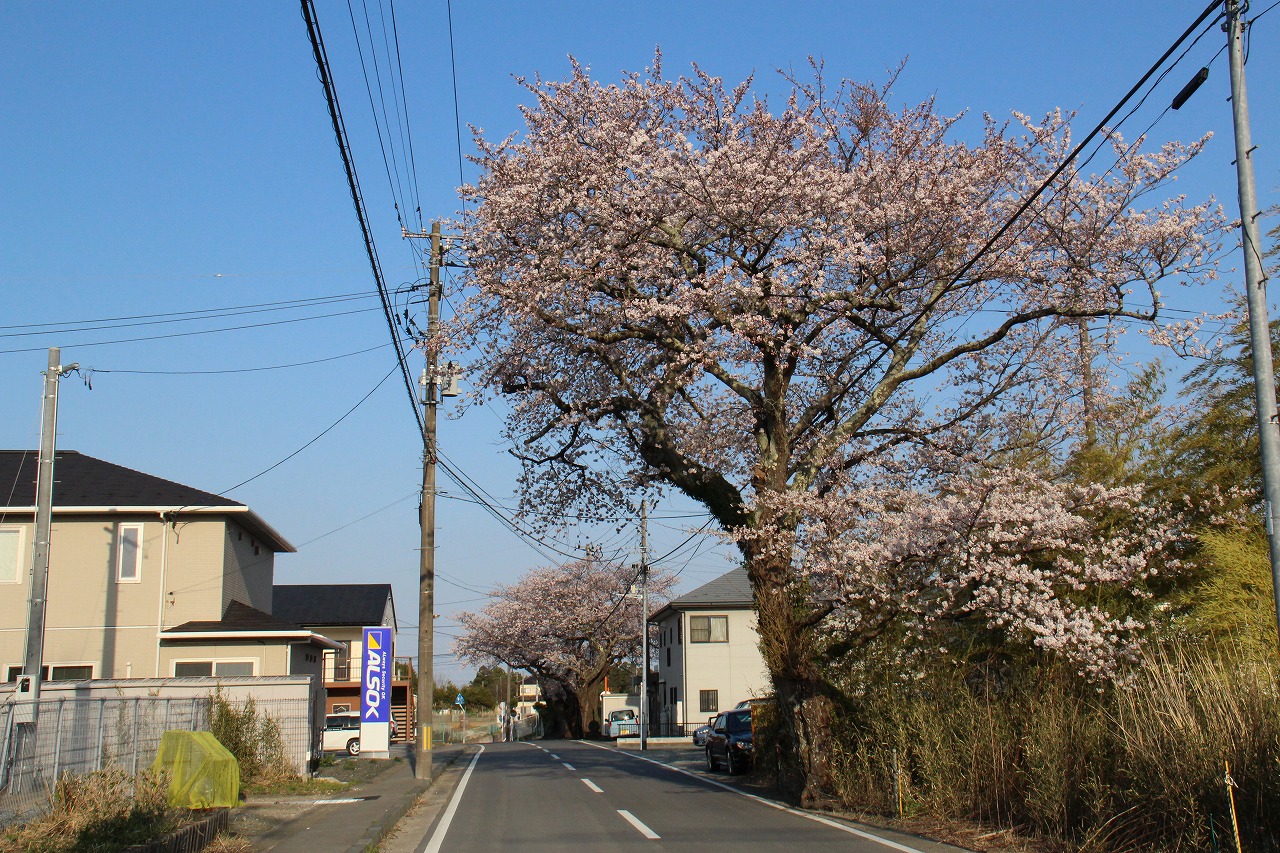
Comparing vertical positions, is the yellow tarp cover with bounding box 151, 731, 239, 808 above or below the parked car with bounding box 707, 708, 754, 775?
above

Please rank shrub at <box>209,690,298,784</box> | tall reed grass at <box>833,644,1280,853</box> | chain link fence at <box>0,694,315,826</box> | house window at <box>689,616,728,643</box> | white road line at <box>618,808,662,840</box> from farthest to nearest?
house window at <box>689,616,728,643</box> < shrub at <box>209,690,298,784</box> < white road line at <box>618,808,662,840</box> < chain link fence at <box>0,694,315,826</box> < tall reed grass at <box>833,644,1280,853</box>

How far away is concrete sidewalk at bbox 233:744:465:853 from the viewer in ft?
36.9

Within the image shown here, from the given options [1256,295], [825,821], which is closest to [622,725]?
[825,821]

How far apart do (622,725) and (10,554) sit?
1293 inches

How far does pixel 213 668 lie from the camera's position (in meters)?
24.7

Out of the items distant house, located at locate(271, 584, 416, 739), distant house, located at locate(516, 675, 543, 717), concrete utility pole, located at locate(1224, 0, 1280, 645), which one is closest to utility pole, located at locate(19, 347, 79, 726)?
concrete utility pole, located at locate(1224, 0, 1280, 645)

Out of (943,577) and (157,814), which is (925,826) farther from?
(157,814)

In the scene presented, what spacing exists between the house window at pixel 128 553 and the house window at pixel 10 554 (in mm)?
2294

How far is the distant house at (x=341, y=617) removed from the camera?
1804 inches

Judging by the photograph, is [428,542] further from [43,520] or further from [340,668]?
[340,668]

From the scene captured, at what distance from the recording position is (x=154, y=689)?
60.8 ft

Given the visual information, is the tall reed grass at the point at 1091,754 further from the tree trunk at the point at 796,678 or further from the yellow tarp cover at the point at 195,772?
the yellow tarp cover at the point at 195,772

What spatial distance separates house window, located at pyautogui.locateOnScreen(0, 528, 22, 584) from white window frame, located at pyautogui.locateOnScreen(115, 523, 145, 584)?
2.27m

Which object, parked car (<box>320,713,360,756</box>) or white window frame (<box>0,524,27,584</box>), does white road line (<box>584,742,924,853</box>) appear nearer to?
white window frame (<box>0,524,27,584</box>)
